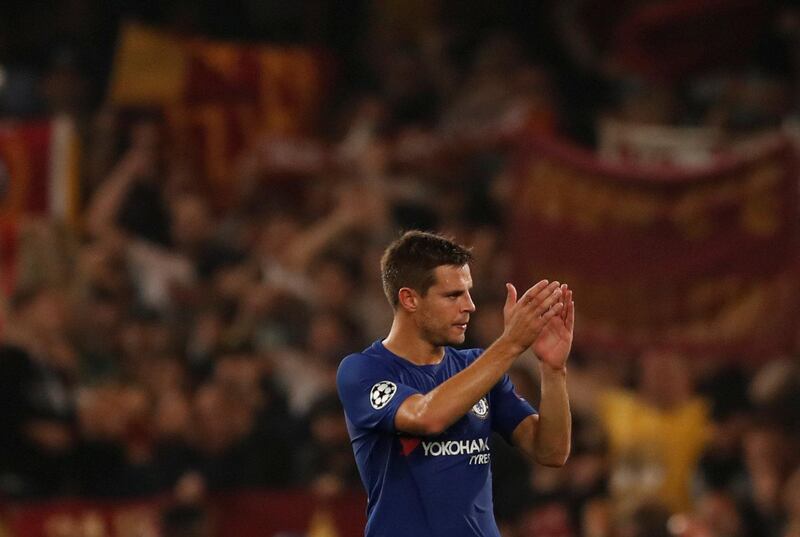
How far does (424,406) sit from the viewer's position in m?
5.33

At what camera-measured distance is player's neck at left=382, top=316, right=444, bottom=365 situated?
566cm

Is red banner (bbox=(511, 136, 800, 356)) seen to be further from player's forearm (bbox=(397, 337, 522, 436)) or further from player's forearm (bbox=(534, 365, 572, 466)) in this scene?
player's forearm (bbox=(397, 337, 522, 436))

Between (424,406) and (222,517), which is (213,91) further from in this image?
Answer: (424,406)

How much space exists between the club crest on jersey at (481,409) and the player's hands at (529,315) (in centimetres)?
42

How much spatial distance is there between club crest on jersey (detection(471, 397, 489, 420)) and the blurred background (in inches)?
97.9

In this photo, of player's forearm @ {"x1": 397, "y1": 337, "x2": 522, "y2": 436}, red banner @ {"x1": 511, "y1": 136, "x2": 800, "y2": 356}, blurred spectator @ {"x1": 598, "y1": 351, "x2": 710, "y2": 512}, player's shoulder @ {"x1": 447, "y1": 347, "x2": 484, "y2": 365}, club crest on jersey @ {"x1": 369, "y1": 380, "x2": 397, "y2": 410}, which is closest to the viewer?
player's forearm @ {"x1": 397, "y1": 337, "x2": 522, "y2": 436}

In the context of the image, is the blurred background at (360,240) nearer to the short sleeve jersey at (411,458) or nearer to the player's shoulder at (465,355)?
the player's shoulder at (465,355)

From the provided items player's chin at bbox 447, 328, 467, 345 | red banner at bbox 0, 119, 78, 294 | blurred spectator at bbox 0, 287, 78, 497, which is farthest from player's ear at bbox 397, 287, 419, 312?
red banner at bbox 0, 119, 78, 294

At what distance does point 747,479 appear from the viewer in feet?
28.1

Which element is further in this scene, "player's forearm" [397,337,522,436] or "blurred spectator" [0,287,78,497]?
"blurred spectator" [0,287,78,497]

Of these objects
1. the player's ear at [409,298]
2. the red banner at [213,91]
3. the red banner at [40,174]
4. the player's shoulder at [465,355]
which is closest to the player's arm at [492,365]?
the player's ear at [409,298]

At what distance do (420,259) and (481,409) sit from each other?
51 centimetres

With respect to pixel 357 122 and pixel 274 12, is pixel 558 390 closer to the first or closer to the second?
pixel 357 122

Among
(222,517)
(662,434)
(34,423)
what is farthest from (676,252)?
(34,423)
